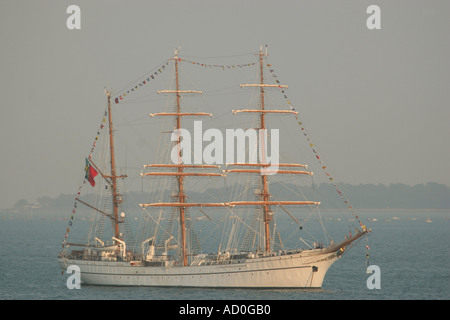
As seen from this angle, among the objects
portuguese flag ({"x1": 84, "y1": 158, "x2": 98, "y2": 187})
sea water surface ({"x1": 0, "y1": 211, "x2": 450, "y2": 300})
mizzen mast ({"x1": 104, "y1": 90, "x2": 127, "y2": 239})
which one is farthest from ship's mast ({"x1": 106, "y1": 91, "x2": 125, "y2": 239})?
sea water surface ({"x1": 0, "y1": 211, "x2": 450, "y2": 300})

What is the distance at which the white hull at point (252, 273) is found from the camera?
70125mm

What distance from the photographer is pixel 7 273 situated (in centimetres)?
8931

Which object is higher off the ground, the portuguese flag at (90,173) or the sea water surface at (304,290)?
the portuguese flag at (90,173)

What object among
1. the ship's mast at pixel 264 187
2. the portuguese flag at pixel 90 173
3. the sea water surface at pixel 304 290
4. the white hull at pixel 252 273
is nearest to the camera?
the sea water surface at pixel 304 290

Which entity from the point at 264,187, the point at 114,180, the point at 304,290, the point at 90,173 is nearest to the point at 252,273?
the point at 304,290

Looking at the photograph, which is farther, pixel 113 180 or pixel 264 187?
pixel 113 180

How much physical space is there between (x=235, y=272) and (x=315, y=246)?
7.45 m

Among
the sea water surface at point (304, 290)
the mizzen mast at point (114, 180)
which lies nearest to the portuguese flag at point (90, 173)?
the mizzen mast at point (114, 180)

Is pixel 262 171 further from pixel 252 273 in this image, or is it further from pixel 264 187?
pixel 252 273

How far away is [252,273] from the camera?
7069 centimetres

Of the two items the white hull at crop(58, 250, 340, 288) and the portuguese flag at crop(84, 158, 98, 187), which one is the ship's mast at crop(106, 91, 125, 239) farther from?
the white hull at crop(58, 250, 340, 288)

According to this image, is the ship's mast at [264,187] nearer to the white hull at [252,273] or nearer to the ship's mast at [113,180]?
the white hull at [252,273]
